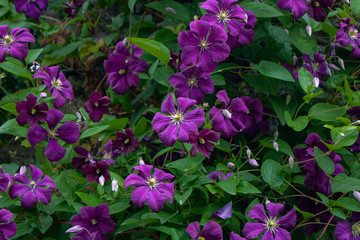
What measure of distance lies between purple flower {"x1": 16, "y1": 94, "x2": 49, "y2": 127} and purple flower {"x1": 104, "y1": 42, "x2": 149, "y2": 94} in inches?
12.8

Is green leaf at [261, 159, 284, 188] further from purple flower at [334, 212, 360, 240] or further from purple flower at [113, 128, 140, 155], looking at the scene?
purple flower at [113, 128, 140, 155]

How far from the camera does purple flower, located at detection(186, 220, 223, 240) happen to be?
4.17ft

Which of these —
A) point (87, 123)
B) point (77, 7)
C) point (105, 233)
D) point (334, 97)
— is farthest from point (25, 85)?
point (334, 97)

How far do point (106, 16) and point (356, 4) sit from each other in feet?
4.10

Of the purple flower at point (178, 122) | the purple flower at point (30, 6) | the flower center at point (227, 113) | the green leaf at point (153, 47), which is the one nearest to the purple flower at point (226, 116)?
the flower center at point (227, 113)

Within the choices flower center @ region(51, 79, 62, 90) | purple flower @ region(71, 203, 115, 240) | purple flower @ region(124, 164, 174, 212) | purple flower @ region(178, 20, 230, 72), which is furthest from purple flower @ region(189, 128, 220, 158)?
flower center @ region(51, 79, 62, 90)

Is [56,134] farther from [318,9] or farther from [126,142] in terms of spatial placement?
[318,9]

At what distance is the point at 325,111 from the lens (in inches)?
59.9

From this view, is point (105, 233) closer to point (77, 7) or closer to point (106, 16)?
point (77, 7)

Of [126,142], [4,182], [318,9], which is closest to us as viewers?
[4,182]

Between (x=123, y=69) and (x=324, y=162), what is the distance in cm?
79

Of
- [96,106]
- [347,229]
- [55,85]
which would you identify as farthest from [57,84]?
[347,229]

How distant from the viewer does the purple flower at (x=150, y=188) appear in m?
1.25

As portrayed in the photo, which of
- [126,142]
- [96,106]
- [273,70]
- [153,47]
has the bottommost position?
[126,142]
